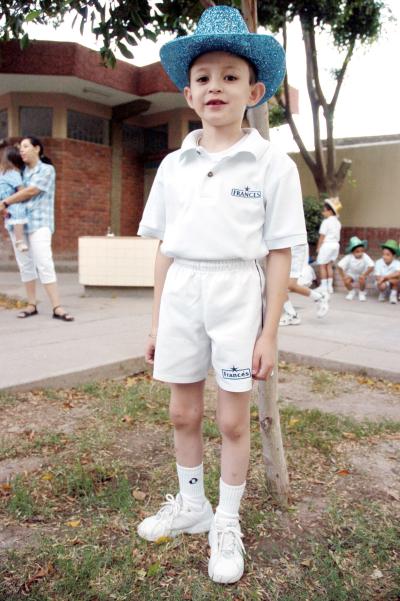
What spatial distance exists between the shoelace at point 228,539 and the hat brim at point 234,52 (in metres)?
1.54

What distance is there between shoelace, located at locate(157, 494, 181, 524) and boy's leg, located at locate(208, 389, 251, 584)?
0.57 feet

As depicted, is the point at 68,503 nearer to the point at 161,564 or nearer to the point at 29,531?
the point at 29,531

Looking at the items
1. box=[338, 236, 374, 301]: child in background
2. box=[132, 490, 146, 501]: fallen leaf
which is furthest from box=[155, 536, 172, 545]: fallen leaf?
box=[338, 236, 374, 301]: child in background

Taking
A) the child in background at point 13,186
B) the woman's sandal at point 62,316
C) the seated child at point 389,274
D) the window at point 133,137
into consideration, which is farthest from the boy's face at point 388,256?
the window at point 133,137

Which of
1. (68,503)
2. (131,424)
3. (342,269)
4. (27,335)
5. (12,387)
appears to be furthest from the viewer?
(342,269)

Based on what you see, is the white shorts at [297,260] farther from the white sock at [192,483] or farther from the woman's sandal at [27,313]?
the white sock at [192,483]

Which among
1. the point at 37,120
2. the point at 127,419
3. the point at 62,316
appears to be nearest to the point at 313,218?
the point at 37,120

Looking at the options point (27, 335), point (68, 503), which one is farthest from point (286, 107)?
point (68, 503)

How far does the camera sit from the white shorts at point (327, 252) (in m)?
9.70

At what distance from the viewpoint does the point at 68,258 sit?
477 inches

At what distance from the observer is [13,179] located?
5453mm

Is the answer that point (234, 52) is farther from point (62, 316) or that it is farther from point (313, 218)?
point (313, 218)

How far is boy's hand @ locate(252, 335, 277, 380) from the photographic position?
6.04ft

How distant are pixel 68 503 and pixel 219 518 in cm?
69
